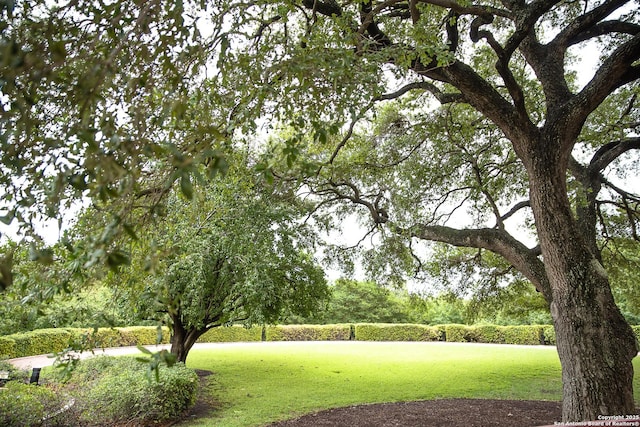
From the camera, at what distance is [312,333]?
28.1m

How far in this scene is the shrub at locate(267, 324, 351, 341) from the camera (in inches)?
1074

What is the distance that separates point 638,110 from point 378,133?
517 centimetres

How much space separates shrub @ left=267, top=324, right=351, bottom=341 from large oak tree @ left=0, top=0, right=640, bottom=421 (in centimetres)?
1974

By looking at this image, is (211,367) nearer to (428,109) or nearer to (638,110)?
(428,109)

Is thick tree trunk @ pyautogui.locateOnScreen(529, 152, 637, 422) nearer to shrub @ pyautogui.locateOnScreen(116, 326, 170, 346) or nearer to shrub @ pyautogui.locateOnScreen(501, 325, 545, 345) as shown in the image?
shrub @ pyautogui.locateOnScreen(116, 326, 170, 346)

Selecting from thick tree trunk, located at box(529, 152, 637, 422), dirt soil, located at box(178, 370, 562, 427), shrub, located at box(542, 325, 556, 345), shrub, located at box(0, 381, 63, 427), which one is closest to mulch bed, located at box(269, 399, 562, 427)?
dirt soil, located at box(178, 370, 562, 427)

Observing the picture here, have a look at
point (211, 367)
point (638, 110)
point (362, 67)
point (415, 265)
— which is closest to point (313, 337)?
point (211, 367)

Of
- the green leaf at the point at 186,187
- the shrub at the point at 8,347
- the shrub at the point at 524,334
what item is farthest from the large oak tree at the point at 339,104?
the shrub at the point at 524,334

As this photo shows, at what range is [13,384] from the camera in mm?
6305

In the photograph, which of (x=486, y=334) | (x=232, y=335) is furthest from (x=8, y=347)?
(x=486, y=334)

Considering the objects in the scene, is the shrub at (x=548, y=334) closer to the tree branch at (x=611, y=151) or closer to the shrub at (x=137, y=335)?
the tree branch at (x=611, y=151)

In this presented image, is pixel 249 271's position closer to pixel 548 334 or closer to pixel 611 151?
pixel 611 151

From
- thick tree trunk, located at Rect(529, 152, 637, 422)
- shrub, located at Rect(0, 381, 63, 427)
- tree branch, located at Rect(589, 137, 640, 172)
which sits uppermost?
tree branch, located at Rect(589, 137, 640, 172)

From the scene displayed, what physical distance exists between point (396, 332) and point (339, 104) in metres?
26.9
